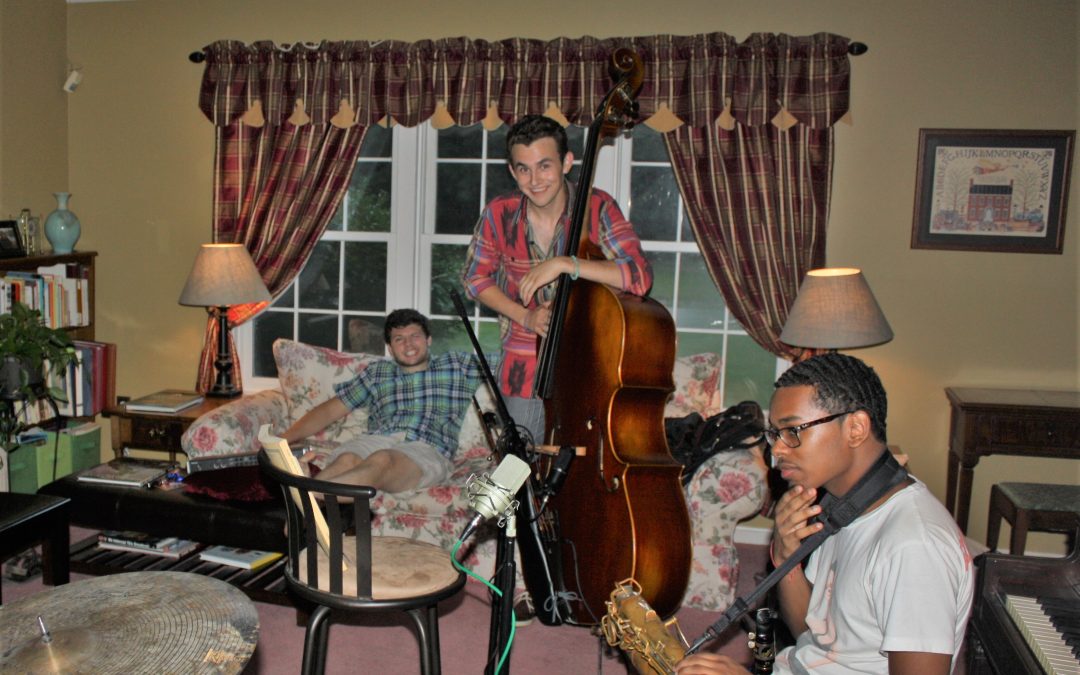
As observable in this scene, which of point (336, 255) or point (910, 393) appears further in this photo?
point (336, 255)

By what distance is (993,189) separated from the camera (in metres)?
3.85

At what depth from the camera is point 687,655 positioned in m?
1.49

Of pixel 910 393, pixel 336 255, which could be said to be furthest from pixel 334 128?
pixel 910 393

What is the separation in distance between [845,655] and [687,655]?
0.88 ft

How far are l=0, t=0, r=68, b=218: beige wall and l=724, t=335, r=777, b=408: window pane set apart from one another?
3.48 meters

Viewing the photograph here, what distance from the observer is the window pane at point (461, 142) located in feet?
14.2

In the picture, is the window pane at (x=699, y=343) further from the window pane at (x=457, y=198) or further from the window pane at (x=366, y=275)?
the window pane at (x=366, y=275)

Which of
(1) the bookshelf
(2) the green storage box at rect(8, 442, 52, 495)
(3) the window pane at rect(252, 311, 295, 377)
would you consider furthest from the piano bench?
(1) the bookshelf

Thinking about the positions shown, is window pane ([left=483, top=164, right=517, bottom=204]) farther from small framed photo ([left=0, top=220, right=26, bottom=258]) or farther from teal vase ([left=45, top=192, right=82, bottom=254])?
small framed photo ([left=0, top=220, right=26, bottom=258])

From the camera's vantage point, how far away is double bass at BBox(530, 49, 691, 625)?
2307 millimetres

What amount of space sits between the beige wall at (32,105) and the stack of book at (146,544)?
1822 mm

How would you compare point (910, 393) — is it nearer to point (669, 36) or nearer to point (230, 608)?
A: point (669, 36)

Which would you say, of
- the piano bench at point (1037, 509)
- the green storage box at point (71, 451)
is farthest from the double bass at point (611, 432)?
the green storage box at point (71, 451)

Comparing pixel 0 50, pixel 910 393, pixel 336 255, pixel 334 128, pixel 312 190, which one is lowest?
pixel 910 393
